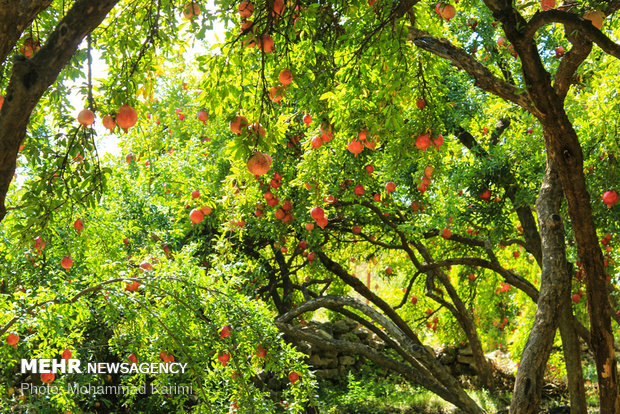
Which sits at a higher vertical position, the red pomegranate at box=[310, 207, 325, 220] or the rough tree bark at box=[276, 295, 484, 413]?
the red pomegranate at box=[310, 207, 325, 220]

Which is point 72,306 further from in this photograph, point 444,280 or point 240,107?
point 444,280

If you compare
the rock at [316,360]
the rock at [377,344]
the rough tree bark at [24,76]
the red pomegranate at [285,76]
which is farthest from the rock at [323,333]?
the rough tree bark at [24,76]

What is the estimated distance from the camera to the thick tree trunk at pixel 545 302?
13.4 feet

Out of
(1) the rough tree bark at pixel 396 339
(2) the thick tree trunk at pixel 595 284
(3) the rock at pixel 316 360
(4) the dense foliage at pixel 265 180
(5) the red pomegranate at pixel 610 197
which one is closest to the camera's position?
(4) the dense foliage at pixel 265 180

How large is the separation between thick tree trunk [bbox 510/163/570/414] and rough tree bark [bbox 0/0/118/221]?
3584 millimetres

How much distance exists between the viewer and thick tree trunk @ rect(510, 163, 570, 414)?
13.4 feet

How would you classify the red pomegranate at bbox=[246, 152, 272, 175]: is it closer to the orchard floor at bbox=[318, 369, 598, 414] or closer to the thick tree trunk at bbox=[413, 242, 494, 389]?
the thick tree trunk at bbox=[413, 242, 494, 389]

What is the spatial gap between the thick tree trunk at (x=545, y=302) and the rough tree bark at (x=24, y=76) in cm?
358

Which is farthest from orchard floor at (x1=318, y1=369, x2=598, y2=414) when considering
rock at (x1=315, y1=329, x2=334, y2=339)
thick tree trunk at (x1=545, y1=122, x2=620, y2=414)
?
thick tree trunk at (x1=545, y1=122, x2=620, y2=414)

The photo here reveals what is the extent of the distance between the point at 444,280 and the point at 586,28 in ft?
19.5

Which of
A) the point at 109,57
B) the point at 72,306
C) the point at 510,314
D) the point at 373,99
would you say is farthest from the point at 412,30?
the point at 510,314

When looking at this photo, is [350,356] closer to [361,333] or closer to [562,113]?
[361,333]

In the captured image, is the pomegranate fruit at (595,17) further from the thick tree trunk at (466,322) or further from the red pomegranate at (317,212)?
the thick tree trunk at (466,322)

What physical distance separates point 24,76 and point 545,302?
150 inches
